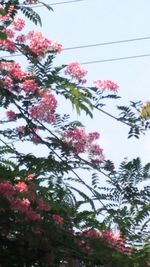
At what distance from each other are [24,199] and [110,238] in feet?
2.67

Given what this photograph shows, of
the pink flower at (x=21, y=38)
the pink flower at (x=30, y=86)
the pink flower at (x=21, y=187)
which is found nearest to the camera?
the pink flower at (x=21, y=187)

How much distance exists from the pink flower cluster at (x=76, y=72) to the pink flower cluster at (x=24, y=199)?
152 centimetres

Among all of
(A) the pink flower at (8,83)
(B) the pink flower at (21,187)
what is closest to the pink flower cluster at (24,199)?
(B) the pink flower at (21,187)

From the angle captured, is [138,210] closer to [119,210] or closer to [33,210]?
[119,210]

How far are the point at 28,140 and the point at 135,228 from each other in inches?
54.9

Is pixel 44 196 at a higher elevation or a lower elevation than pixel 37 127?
lower

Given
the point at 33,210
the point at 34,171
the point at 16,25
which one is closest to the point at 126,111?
the point at 34,171

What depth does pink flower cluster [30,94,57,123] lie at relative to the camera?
17.5 ft

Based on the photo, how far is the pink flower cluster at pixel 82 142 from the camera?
536cm

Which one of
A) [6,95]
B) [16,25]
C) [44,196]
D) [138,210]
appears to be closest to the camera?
[44,196]

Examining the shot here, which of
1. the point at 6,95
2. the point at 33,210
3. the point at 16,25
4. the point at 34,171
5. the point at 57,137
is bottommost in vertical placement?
the point at 33,210

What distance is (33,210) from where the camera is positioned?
4203 millimetres

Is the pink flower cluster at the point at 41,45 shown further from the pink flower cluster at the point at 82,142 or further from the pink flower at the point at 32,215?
the pink flower at the point at 32,215

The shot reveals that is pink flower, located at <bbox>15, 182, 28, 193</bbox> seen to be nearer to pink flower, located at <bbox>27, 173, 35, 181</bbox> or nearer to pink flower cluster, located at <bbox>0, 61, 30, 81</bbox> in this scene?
pink flower, located at <bbox>27, 173, 35, 181</bbox>
